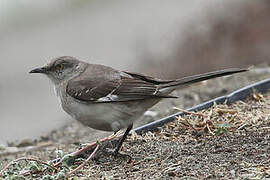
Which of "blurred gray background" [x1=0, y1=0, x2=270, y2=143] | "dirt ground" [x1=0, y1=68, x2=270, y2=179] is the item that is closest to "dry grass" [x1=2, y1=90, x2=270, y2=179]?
"dirt ground" [x1=0, y1=68, x2=270, y2=179]

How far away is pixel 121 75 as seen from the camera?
7270mm

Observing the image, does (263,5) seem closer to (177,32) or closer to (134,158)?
(177,32)

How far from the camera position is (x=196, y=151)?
257 inches

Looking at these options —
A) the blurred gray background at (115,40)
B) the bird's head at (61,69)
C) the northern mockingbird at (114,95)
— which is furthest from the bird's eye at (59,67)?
the blurred gray background at (115,40)

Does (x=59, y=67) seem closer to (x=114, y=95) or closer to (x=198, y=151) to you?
(x=114, y=95)

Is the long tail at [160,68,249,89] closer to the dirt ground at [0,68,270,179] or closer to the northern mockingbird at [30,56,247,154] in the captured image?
the northern mockingbird at [30,56,247,154]

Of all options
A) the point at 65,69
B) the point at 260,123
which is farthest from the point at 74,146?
the point at 260,123

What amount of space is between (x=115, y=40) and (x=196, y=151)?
1165 cm

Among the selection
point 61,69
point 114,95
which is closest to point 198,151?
point 114,95

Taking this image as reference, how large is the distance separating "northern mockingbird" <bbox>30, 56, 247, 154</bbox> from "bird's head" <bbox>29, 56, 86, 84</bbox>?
0.26 m

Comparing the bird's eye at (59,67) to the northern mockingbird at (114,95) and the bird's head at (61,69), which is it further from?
the northern mockingbird at (114,95)

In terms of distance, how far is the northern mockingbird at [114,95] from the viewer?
22.6ft

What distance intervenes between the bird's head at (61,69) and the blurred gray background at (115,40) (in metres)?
3.69

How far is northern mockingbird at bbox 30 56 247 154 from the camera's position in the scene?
22.6 ft
